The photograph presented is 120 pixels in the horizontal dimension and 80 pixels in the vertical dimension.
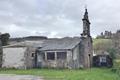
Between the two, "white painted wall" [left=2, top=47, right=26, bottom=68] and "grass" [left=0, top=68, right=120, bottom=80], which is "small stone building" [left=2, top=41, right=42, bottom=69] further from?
"grass" [left=0, top=68, right=120, bottom=80]

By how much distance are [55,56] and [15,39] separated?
20.4 m

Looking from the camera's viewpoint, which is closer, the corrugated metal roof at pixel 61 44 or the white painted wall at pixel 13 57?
the white painted wall at pixel 13 57

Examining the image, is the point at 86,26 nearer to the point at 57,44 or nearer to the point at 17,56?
the point at 57,44

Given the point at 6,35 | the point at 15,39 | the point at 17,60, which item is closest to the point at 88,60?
the point at 17,60

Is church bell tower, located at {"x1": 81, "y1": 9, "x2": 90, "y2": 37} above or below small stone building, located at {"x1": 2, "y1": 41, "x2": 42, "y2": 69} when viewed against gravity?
above

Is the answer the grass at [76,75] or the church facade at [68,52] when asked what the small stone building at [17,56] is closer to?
the church facade at [68,52]

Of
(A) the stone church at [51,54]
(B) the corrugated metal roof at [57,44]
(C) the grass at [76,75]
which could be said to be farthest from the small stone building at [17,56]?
(C) the grass at [76,75]

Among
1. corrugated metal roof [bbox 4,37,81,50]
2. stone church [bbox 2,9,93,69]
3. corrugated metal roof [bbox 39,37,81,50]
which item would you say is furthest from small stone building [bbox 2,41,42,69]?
corrugated metal roof [bbox 39,37,81,50]

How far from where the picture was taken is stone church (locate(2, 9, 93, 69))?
143ft

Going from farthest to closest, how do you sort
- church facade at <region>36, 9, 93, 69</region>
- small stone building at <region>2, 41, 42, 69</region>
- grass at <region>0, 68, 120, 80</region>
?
1. church facade at <region>36, 9, 93, 69</region>
2. small stone building at <region>2, 41, 42, 69</region>
3. grass at <region>0, 68, 120, 80</region>

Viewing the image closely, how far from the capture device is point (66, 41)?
46.7 metres

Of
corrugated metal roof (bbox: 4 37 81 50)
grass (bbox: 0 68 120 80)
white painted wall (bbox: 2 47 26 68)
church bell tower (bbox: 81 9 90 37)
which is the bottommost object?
grass (bbox: 0 68 120 80)

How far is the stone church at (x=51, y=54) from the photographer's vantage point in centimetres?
4344

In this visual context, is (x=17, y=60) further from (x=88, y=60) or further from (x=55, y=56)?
(x=88, y=60)
